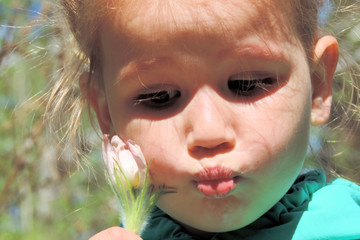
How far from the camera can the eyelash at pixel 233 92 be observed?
56.0 inches

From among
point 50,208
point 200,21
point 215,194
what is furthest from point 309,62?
point 50,208

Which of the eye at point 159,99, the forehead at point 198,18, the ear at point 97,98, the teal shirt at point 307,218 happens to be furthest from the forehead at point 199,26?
the teal shirt at point 307,218

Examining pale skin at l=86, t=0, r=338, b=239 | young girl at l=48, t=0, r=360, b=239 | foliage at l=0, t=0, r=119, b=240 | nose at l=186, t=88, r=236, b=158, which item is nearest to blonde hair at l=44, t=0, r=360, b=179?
young girl at l=48, t=0, r=360, b=239

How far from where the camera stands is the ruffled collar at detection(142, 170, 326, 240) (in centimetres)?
159

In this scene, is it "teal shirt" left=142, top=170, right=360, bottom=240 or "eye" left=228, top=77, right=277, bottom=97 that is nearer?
"eye" left=228, top=77, right=277, bottom=97


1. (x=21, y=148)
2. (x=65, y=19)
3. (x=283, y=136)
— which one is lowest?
(x=21, y=148)

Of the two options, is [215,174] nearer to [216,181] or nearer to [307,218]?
[216,181]

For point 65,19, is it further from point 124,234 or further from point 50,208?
point 50,208

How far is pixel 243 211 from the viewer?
1.41 meters

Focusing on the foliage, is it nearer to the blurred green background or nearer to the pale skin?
the blurred green background

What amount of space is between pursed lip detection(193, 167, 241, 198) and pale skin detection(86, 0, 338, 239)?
0.4 inches

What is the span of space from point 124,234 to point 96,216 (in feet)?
8.09

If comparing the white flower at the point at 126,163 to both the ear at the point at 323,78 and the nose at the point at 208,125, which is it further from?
the ear at the point at 323,78

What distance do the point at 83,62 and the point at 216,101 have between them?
0.81 meters
